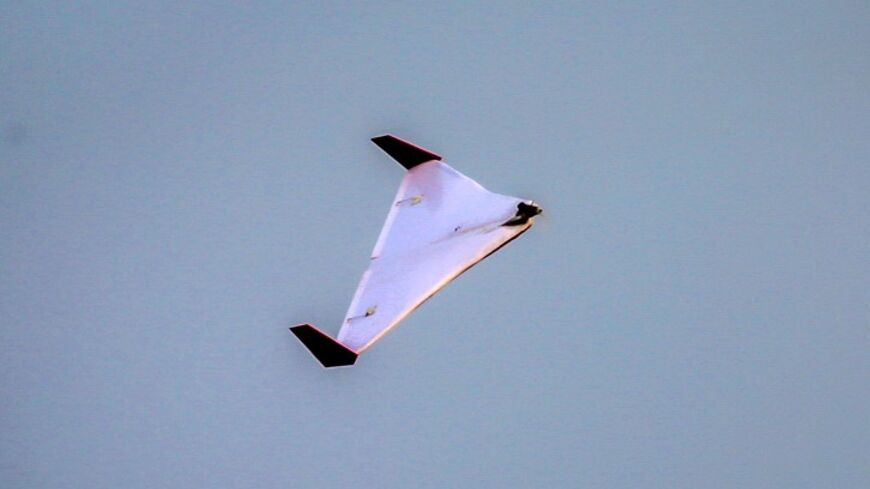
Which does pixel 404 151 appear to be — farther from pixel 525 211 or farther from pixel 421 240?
pixel 525 211

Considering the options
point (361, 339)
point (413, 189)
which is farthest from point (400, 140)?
point (361, 339)

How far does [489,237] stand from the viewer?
232 ft

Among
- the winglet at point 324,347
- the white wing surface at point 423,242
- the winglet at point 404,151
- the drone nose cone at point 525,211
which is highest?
the winglet at point 404,151

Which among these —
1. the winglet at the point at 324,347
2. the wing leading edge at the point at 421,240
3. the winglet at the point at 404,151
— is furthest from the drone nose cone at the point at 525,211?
the winglet at the point at 324,347

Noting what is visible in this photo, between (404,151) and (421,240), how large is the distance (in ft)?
28.9

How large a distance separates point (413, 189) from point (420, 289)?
Answer: 38.4 ft

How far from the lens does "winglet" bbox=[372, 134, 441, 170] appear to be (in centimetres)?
7838

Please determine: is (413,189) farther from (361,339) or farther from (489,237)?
(361,339)

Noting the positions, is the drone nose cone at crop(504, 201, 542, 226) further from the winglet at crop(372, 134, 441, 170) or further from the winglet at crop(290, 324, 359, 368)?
the winglet at crop(290, 324, 359, 368)

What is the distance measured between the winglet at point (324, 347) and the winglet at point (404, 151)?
19760mm

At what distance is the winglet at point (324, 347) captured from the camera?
6359cm

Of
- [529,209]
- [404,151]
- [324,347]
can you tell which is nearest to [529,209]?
[529,209]

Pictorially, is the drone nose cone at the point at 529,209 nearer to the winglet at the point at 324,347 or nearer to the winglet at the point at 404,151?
the winglet at the point at 404,151

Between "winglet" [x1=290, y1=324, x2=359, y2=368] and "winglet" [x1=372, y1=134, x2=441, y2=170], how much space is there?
64.8ft
